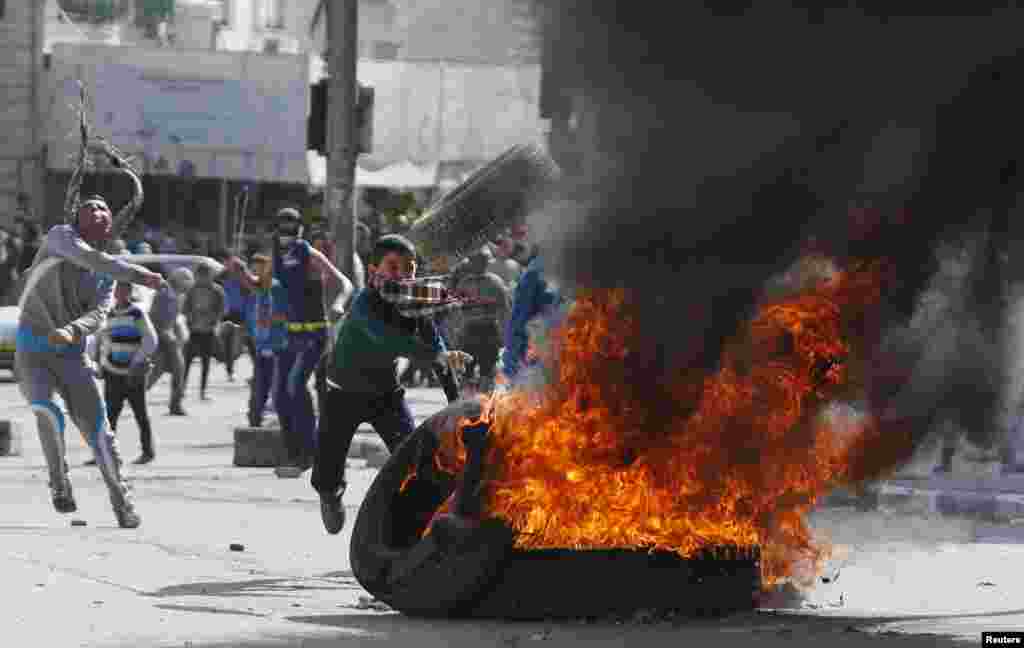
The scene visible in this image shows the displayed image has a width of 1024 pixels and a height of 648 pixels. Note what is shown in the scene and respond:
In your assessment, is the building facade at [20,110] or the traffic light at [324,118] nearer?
the traffic light at [324,118]

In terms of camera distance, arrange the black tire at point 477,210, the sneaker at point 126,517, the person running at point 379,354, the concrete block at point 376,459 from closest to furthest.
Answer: the person running at point 379,354 < the black tire at point 477,210 < the sneaker at point 126,517 < the concrete block at point 376,459

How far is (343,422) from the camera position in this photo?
10.7m

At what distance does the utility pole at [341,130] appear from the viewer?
716 inches

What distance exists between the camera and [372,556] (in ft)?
29.9

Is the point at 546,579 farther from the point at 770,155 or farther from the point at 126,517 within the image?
the point at 126,517

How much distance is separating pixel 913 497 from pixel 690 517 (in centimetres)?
577

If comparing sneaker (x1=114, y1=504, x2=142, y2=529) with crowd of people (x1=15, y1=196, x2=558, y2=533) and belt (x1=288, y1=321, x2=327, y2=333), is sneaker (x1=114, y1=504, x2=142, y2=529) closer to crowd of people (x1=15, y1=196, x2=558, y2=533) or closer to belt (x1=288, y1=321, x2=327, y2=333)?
crowd of people (x1=15, y1=196, x2=558, y2=533)

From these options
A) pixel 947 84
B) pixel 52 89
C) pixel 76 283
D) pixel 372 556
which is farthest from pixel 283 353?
pixel 52 89

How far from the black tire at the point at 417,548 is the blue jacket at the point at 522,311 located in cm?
208

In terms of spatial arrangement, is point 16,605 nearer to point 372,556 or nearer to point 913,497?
point 372,556

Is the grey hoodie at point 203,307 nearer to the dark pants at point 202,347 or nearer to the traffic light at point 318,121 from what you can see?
the dark pants at point 202,347

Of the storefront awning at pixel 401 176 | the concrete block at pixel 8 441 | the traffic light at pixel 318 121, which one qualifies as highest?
the traffic light at pixel 318 121

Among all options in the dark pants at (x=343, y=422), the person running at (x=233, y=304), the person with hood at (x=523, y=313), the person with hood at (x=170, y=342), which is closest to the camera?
the dark pants at (x=343, y=422)

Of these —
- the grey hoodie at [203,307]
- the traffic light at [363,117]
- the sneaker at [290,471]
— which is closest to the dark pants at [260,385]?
the traffic light at [363,117]
